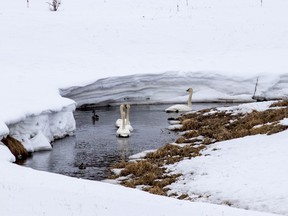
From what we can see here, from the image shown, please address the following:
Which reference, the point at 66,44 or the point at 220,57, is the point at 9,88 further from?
the point at 220,57

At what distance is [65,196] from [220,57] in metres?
34.0

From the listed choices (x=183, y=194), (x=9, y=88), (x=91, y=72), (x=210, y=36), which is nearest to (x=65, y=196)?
(x=183, y=194)

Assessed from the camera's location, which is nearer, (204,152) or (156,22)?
(204,152)

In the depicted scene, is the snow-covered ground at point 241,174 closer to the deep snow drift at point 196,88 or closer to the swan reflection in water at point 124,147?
the swan reflection in water at point 124,147

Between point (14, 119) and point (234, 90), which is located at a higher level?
point (14, 119)

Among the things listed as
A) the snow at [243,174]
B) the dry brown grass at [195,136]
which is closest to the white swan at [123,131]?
the dry brown grass at [195,136]

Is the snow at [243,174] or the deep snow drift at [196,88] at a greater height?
the snow at [243,174]

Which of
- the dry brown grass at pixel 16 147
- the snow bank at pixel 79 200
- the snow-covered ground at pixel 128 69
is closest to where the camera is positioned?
the snow bank at pixel 79 200

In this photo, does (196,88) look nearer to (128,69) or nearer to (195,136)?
(128,69)

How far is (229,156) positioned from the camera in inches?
796

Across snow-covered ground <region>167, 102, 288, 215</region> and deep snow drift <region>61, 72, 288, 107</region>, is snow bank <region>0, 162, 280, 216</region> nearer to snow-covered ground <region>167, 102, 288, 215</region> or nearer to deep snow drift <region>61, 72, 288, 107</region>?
snow-covered ground <region>167, 102, 288, 215</region>

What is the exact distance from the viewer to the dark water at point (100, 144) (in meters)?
22.2

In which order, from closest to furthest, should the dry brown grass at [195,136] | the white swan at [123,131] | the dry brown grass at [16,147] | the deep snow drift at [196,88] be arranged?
the dry brown grass at [195,136], the dry brown grass at [16,147], the white swan at [123,131], the deep snow drift at [196,88]

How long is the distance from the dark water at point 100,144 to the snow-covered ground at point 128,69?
1.46 meters
